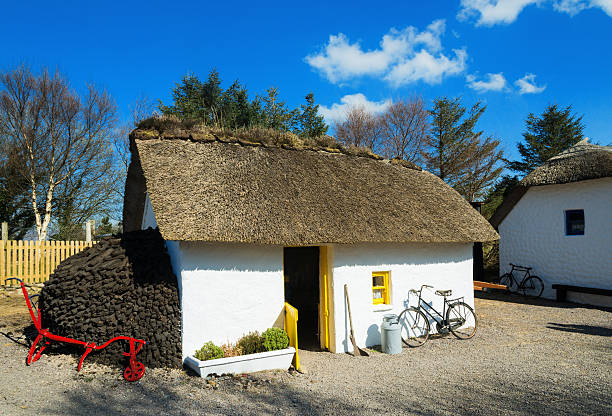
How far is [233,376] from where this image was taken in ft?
21.6

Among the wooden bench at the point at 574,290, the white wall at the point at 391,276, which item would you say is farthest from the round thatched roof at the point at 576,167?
the white wall at the point at 391,276

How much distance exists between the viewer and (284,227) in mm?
7730

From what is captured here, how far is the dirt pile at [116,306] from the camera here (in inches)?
259

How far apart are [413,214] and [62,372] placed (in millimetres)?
8041

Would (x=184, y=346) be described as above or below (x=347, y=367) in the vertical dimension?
above

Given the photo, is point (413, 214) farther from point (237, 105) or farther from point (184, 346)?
point (237, 105)

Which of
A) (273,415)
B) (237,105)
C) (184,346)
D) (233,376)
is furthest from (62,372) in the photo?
(237,105)

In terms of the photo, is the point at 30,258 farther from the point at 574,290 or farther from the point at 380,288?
the point at 574,290

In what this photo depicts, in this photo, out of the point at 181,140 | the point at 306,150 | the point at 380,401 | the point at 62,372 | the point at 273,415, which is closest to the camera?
the point at 273,415

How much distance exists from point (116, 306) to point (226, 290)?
6.27 feet

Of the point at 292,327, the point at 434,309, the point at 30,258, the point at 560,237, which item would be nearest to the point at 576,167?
the point at 560,237

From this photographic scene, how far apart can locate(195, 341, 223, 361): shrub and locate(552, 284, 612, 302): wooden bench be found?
1271 cm

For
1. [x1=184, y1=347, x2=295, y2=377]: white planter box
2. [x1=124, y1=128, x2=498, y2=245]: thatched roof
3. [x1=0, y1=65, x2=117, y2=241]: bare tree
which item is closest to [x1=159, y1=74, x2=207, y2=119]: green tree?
[x1=0, y1=65, x2=117, y2=241]: bare tree

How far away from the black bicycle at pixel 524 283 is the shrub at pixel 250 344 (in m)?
12.5
